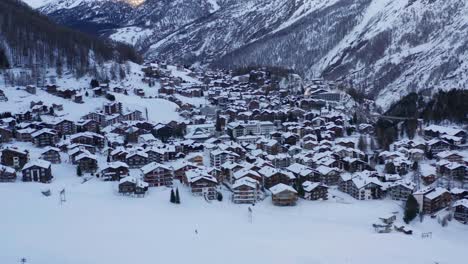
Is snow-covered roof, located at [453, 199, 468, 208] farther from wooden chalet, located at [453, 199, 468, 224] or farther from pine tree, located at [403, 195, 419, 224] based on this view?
pine tree, located at [403, 195, 419, 224]

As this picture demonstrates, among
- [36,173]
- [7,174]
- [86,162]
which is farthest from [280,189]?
[7,174]

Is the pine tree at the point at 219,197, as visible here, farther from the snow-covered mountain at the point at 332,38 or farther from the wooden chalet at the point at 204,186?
the snow-covered mountain at the point at 332,38

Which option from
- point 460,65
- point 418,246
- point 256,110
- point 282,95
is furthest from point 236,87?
point 418,246

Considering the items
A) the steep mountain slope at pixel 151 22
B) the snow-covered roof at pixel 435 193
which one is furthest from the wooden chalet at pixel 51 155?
the steep mountain slope at pixel 151 22

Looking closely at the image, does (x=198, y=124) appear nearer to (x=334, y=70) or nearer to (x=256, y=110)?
(x=256, y=110)

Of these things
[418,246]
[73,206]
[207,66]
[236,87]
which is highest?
[207,66]

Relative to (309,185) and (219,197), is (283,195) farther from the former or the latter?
(219,197)
